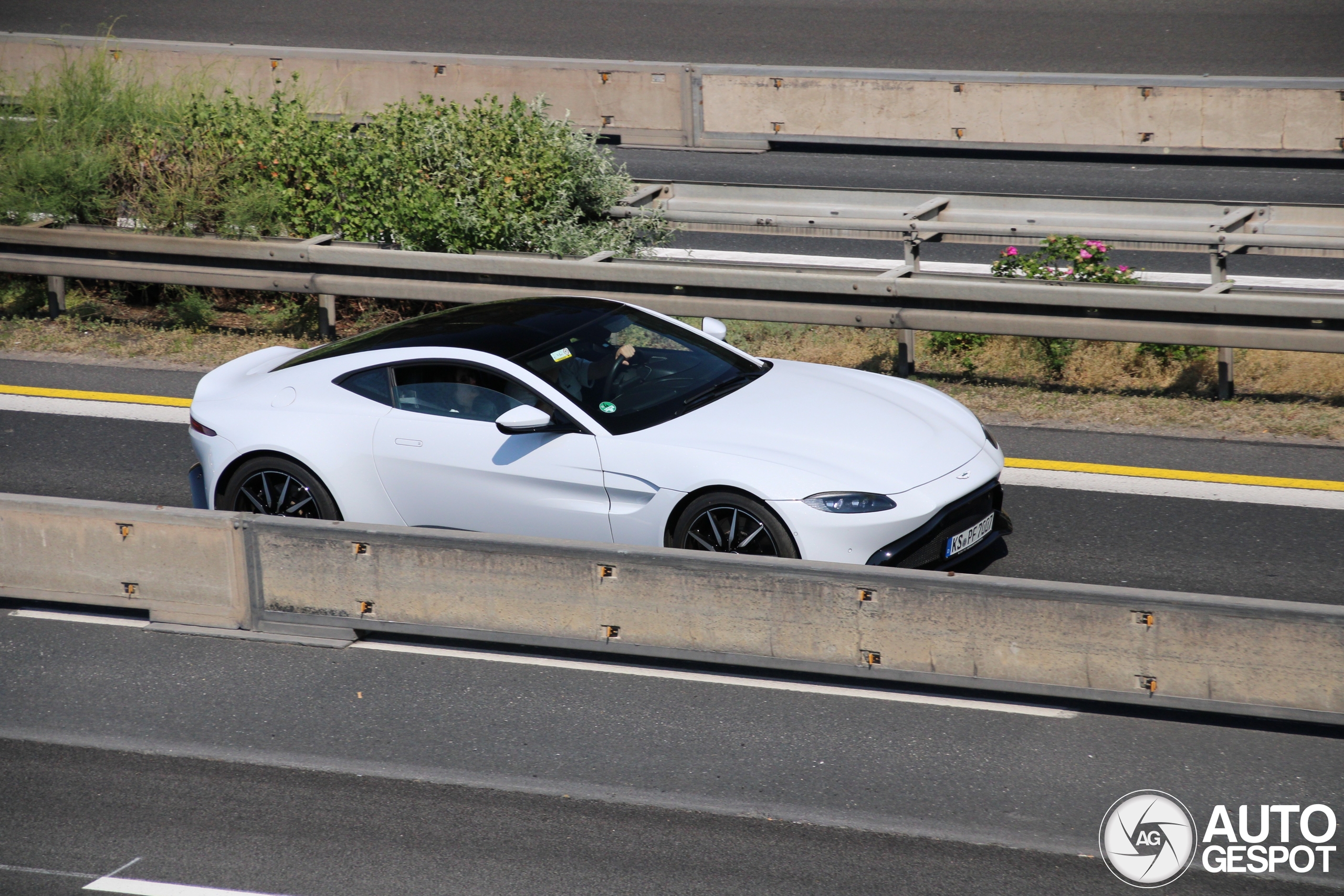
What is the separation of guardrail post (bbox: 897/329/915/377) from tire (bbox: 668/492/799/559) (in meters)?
4.24

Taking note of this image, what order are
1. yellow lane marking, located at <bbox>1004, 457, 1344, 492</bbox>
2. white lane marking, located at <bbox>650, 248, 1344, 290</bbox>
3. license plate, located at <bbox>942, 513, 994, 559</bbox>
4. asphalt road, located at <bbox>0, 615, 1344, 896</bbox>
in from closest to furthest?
asphalt road, located at <bbox>0, 615, 1344, 896</bbox> → license plate, located at <bbox>942, 513, 994, 559</bbox> → yellow lane marking, located at <bbox>1004, 457, 1344, 492</bbox> → white lane marking, located at <bbox>650, 248, 1344, 290</bbox>

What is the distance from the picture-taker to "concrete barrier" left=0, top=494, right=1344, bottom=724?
5316 millimetres

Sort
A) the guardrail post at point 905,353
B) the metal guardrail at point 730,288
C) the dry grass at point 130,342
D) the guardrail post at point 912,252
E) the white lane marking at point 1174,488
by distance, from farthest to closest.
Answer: the dry grass at point 130,342 < the guardrail post at point 912,252 < the guardrail post at point 905,353 < the metal guardrail at point 730,288 < the white lane marking at point 1174,488

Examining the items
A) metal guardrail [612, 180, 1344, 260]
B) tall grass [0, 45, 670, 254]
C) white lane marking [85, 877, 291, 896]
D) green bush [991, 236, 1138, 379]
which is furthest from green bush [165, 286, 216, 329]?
white lane marking [85, 877, 291, 896]

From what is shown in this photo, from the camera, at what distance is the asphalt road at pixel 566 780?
474cm

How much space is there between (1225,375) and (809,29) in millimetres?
14094

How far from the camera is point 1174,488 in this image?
8.20m

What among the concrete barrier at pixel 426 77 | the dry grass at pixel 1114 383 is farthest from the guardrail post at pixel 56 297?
the dry grass at pixel 1114 383

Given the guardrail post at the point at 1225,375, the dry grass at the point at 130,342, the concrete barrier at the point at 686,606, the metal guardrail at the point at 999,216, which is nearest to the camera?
the concrete barrier at the point at 686,606

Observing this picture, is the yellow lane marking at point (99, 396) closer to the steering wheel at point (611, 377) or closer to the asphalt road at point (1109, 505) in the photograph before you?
the asphalt road at point (1109, 505)

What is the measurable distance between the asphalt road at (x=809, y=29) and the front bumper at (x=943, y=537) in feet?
45.7

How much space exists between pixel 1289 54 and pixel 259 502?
17.6m

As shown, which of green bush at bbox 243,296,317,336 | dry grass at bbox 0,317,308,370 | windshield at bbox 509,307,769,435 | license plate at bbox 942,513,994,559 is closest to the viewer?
license plate at bbox 942,513,994,559

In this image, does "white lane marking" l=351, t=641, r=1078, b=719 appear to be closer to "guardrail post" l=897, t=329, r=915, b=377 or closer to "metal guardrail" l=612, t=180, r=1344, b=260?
"guardrail post" l=897, t=329, r=915, b=377
